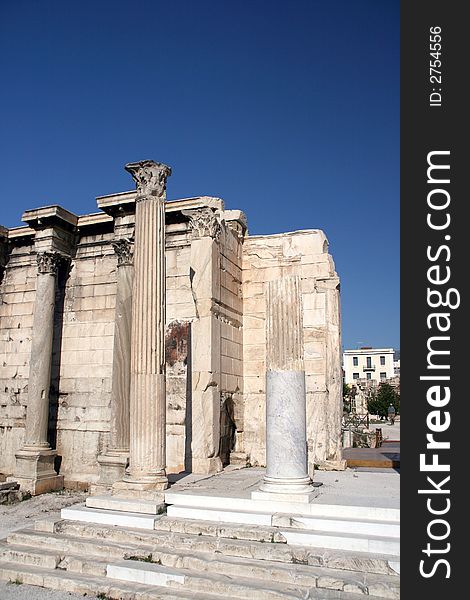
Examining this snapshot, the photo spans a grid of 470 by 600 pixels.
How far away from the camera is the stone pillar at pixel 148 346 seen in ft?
30.1

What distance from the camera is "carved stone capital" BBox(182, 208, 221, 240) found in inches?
482

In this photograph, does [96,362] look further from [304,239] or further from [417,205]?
[417,205]

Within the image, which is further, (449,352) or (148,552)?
(148,552)

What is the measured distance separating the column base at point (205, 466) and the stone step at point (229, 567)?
3.99m

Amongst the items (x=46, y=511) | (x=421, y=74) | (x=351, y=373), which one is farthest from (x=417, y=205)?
(x=351, y=373)

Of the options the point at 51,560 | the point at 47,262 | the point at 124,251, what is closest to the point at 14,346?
the point at 47,262

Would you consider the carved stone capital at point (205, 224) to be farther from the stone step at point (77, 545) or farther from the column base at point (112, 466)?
the stone step at point (77, 545)

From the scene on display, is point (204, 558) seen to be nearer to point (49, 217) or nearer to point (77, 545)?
point (77, 545)

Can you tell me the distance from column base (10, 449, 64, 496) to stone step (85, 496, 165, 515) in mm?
4676

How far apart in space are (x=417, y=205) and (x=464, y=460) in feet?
9.51

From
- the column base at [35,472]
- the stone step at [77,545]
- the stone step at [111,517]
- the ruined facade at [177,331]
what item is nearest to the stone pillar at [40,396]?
the column base at [35,472]

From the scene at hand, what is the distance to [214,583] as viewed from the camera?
6.35m

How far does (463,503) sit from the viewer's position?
18.5 ft

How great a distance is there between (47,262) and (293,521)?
956 cm
